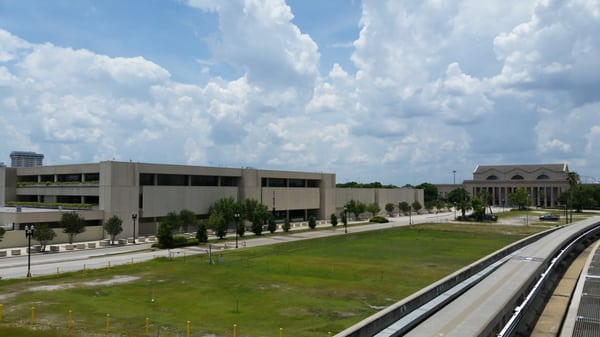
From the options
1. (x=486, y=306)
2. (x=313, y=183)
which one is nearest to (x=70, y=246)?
(x=486, y=306)

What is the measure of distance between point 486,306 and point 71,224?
53.0 meters

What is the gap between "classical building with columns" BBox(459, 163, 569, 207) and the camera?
17050cm

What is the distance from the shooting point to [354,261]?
153 ft

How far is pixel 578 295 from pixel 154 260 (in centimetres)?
3658

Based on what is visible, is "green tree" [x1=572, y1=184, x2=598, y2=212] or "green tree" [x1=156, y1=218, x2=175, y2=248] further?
"green tree" [x1=572, y1=184, x2=598, y2=212]

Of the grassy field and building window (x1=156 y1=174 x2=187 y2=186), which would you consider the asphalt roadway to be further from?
building window (x1=156 y1=174 x2=187 y2=186)

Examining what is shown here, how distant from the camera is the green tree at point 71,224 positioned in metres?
58.8

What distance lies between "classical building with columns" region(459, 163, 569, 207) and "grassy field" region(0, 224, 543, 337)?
137 meters

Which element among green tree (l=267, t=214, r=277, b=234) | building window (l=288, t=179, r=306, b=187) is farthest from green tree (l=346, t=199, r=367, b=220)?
green tree (l=267, t=214, r=277, b=234)

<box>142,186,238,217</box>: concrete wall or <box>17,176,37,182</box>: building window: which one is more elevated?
<box>17,176,37,182</box>: building window

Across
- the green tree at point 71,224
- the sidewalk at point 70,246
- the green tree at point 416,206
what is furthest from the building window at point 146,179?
the green tree at point 416,206

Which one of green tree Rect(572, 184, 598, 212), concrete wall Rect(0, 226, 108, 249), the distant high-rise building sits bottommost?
concrete wall Rect(0, 226, 108, 249)

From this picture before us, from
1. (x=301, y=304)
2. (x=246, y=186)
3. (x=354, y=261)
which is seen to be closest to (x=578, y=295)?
(x=301, y=304)

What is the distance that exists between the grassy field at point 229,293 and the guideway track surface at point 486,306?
5.03m
